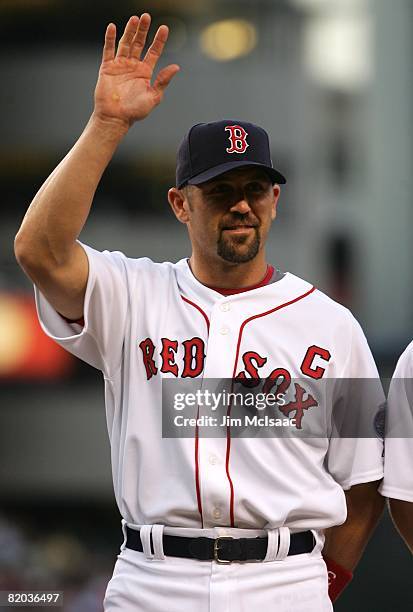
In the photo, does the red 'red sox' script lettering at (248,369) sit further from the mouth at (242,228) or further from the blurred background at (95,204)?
the blurred background at (95,204)

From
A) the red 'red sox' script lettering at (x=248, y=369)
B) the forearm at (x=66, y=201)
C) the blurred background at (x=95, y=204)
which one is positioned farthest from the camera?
the blurred background at (x=95, y=204)

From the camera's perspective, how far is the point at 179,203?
132 inches

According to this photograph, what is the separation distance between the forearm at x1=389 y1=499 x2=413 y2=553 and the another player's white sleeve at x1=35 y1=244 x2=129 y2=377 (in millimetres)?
872

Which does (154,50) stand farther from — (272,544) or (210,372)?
(272,544)

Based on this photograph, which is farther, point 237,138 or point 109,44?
point 237,138

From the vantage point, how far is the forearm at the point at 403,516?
3.33 metres

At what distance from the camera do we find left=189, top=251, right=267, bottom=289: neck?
10.7ft

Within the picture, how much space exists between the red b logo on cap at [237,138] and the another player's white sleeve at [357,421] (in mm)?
554

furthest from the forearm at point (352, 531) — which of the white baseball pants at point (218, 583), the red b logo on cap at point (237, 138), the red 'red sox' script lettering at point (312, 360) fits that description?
the red b logo on cap at point (237, 138)

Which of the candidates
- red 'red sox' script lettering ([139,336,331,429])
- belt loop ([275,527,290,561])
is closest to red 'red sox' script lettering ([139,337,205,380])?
red 'red sox' script lettering ([139,336,331,429])

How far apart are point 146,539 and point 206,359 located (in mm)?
485

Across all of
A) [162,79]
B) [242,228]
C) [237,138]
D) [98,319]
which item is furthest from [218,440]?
[162,79]

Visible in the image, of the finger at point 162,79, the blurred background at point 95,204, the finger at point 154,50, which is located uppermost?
the finger at point 154,50

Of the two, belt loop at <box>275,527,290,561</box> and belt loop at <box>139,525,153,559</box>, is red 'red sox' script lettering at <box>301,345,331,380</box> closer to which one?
belt loop at <box>275,527,290,561</box>
